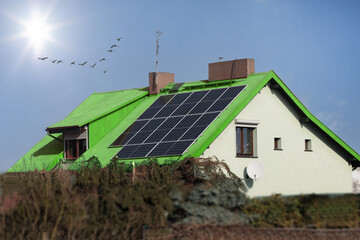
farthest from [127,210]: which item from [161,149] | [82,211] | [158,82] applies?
[158,82]

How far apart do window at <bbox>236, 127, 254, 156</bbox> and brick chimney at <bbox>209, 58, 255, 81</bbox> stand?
413 centimetres

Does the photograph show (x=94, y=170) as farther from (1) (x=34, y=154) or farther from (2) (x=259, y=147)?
(1) (x=34, y=154)

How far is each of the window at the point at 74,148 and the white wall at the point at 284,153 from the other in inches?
393

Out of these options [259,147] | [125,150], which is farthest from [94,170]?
[259,147]

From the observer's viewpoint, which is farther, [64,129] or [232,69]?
[64,129]

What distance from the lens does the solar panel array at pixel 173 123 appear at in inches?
1327

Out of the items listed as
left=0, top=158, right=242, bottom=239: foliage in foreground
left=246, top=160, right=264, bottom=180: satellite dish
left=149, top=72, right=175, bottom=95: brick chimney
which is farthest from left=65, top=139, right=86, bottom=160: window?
left=0, top=158, right=242, bottom=239: foliage in foreground

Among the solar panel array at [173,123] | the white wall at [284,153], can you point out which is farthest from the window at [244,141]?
the solar panel array at [173,123]

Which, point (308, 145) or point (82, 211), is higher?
point (308, 145)

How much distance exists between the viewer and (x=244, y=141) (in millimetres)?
35156

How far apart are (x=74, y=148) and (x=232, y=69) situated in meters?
9.86

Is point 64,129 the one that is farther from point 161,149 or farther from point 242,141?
point 242,141

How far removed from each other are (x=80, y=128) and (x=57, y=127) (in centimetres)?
167

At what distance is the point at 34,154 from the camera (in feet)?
144
